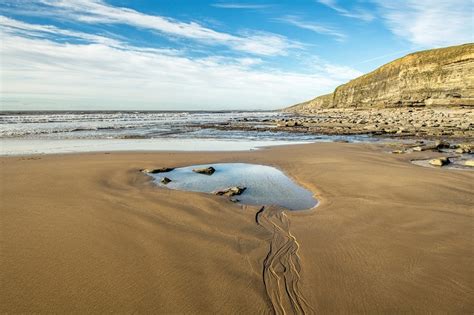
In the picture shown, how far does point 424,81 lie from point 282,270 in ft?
193

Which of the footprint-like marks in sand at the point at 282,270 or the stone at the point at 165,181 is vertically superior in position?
the stone at the point at 165,181

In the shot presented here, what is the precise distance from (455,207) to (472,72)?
46.4 metres

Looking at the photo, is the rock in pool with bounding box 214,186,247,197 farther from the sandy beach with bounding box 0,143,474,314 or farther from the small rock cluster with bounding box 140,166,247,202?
the sandy beach with bounding box 0,143,474,314

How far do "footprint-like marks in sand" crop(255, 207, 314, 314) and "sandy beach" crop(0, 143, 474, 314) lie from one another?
0.02 m

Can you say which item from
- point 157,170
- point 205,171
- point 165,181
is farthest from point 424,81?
point 165,181

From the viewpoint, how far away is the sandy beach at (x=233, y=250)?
3.32 meters

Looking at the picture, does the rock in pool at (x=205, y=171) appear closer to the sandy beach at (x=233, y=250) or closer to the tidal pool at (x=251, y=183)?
the tidal pool at (x=251, y=183)

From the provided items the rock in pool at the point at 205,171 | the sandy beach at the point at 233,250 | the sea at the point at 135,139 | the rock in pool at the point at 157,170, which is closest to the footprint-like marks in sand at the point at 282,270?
the sandy beach at the point at 233,250

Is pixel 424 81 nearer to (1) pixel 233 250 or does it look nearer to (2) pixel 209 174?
(2) pixel 209 174

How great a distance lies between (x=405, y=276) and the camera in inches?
149

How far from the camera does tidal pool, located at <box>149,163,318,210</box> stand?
7023mm

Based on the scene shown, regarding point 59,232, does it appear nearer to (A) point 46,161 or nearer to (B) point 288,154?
(A) point 46,161

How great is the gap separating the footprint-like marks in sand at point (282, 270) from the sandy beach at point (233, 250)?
2 cm

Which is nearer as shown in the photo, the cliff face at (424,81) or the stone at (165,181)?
the stone at (165,181)
